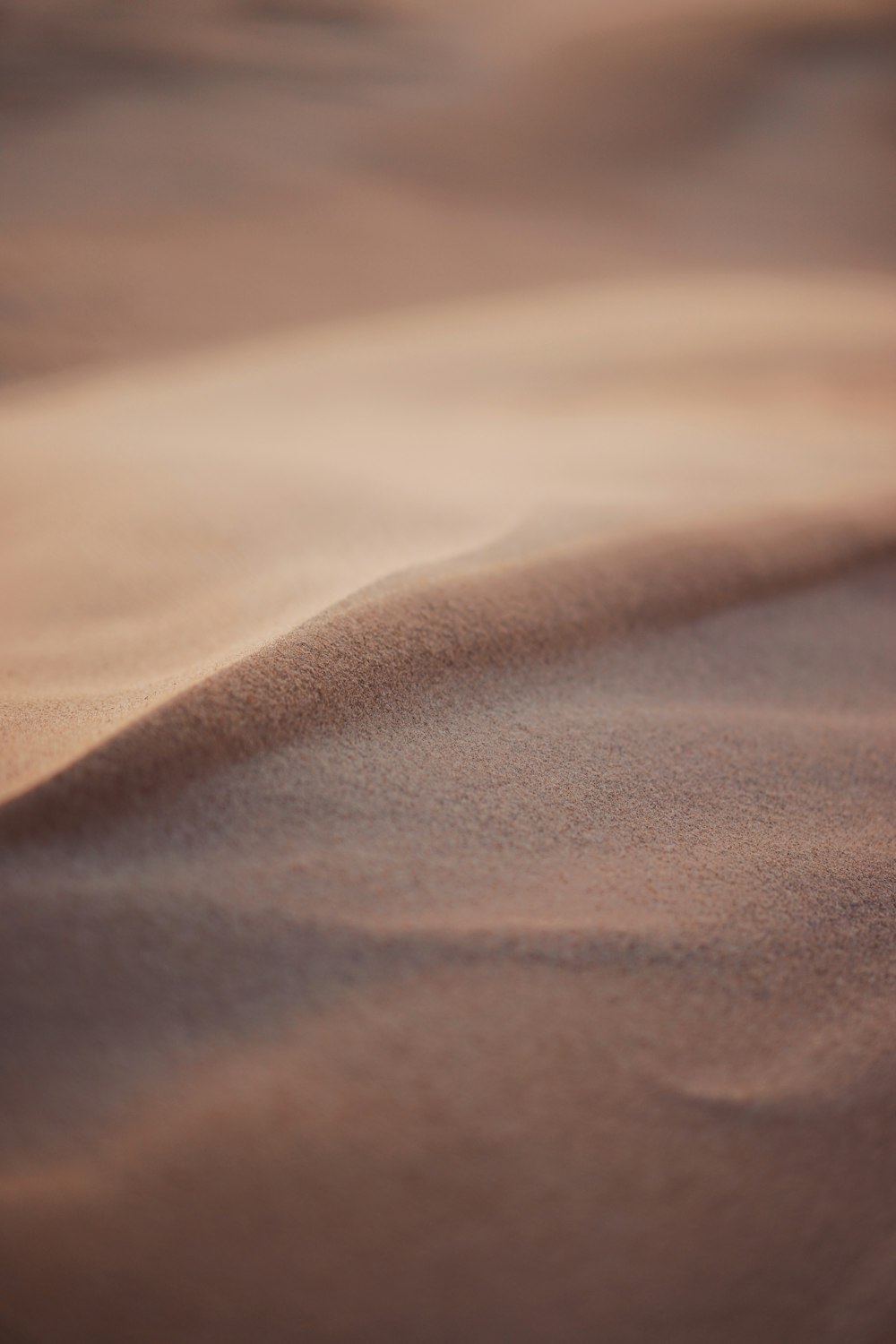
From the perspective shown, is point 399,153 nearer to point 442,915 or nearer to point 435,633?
point 435,633

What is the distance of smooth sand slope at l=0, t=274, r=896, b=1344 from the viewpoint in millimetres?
544

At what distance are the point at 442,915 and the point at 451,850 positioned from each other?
0.07m

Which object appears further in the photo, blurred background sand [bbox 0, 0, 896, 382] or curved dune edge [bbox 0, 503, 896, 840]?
blurred background sand [bbox 0, 0, 896, 382]

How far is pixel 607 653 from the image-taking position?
1077mm

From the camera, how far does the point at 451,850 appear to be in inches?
29.9

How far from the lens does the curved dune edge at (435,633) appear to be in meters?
0.74

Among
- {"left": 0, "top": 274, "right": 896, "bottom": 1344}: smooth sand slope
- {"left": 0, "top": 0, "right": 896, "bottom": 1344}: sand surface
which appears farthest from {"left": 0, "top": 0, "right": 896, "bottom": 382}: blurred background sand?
{"left": 0, "top": 274, "right": 896, "bottom": 1344}: smooth sand slope

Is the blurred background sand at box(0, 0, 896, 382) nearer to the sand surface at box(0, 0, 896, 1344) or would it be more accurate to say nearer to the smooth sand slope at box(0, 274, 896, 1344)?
the sand surface at box(0, 0, 896, 1344)

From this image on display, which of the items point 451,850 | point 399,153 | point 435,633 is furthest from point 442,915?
point 399,153

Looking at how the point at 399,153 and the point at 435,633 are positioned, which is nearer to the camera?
the point at 435,633

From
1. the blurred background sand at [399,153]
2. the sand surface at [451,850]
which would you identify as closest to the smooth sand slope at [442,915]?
the sand surface at [451,850]

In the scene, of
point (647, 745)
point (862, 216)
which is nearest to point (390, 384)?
point (647, 745)

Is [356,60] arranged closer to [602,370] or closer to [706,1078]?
[602,370]

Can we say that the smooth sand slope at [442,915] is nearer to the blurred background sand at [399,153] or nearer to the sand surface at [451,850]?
the sand surface at [451,850]
